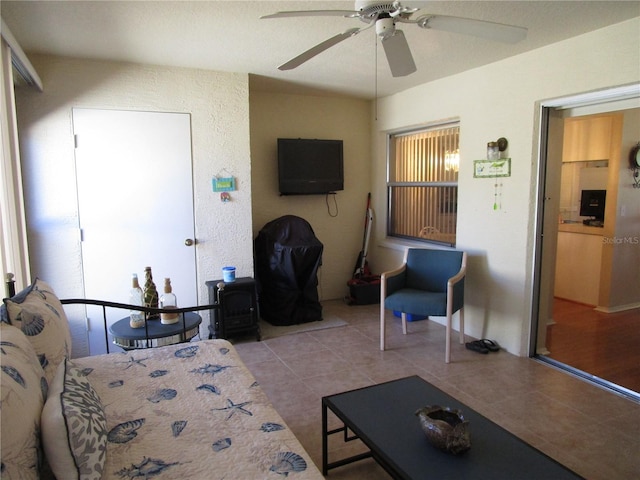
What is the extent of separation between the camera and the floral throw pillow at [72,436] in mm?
1184

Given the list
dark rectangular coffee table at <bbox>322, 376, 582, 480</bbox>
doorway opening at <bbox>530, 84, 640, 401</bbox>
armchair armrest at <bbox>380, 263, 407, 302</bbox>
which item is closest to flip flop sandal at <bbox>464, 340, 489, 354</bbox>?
doorway opening at <bbox>530, 84, 640, 401</bbox>

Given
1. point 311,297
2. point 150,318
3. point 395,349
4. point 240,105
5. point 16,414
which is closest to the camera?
point 16,414

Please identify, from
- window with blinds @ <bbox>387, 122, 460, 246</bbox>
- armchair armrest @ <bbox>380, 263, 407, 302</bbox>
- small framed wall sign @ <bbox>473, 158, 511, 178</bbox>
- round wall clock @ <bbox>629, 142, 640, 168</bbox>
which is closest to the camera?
small framed wall sign @ <bbox>473, 158, 511, 178</bbox>

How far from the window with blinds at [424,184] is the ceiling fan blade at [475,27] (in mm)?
2243

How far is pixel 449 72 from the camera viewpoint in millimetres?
3912

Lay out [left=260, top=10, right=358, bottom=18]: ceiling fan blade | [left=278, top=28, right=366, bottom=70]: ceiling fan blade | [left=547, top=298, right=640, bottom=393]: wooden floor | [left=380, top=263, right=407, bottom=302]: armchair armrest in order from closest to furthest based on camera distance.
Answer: [left=260, top=10, right=358, bottom=18]: ceiling fan blade, [left=278, top=28, right=366, bottom=70]: ceiling fan blade, [left=547, top=298, right=640, bottom=393]: wooden floor, [left=380, top=263, right=407, bottom=302]: armchair armrest

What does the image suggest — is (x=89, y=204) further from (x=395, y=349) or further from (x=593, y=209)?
(x=593, y=209)

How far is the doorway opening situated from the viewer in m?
3.21

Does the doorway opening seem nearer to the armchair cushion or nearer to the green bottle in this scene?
the armchair cushion

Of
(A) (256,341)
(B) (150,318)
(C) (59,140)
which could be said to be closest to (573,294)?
(A) (256,341)

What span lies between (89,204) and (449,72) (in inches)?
129

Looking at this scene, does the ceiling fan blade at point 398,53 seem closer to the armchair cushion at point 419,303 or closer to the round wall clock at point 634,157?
the armchair cushion at point 419,303

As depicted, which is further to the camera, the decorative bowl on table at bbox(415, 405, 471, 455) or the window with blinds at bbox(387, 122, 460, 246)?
the window with blinds at bbox(387, 122, 460, 246)

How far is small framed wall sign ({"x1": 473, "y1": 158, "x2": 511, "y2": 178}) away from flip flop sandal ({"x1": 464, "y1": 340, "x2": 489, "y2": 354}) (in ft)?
4.62
